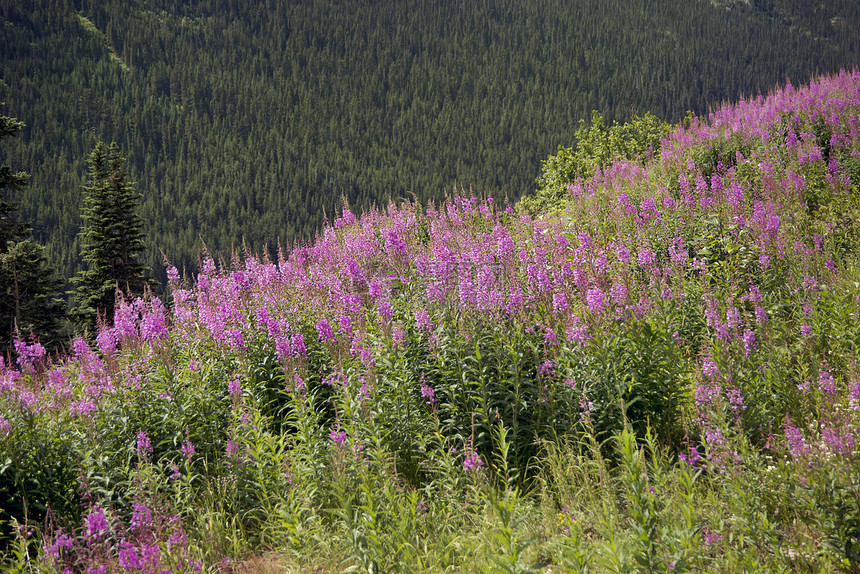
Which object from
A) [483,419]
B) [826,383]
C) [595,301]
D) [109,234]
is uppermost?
[826,383]

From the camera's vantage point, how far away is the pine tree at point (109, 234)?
32750mm

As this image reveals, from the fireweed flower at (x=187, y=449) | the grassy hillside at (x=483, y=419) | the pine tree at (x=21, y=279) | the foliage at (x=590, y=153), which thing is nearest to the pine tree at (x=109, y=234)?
the pine tree at (x=21, y=279)

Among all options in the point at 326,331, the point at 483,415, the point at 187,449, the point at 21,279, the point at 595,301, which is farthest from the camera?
the point at 21,279

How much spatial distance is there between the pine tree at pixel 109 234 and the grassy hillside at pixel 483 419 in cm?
2724

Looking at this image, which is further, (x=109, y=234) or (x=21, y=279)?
(x=109, y=234)

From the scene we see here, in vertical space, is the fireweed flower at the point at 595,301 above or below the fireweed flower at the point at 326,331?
above

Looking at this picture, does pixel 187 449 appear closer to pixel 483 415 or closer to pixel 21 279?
pixel 483 415

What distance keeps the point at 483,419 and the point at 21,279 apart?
2700cm

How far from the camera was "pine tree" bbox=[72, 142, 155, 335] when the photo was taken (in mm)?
32750

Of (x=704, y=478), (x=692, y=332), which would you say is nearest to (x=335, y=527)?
(x=704, y=478)

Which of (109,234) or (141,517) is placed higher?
(141,517)

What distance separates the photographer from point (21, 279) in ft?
82.0

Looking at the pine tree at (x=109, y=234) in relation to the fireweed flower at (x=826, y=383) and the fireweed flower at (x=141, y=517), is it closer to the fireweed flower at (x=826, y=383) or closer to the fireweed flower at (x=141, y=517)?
the fireweed flower at (x=141, y=517)

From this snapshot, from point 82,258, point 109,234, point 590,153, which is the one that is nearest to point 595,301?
point 590,153
